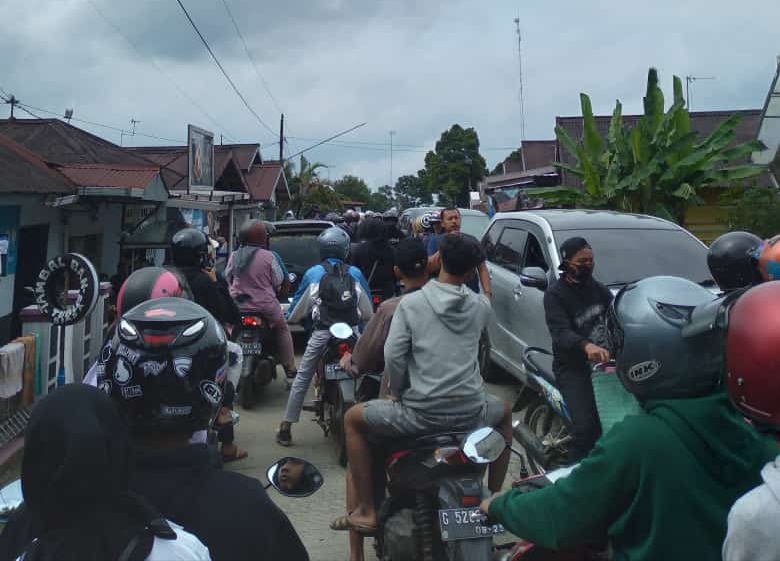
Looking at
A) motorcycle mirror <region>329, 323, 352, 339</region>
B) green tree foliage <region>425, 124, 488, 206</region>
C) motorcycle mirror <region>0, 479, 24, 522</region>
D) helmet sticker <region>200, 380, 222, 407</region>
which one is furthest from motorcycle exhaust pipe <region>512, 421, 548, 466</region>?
green tree foliage <region>425, 124, 488, 206</region>

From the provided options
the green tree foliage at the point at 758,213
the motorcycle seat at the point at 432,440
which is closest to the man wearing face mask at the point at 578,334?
the motorcycle seat at the point at 432,440

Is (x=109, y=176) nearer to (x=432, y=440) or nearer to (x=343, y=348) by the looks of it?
(x=343, y=348)

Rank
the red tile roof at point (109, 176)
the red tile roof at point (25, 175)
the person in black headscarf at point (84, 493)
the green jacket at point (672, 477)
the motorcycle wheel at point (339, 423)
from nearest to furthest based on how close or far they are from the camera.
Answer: the person in black headscarf at point (84, 493), the green jacket at point (672, 477), the motorcycle wheel at point (339, 423), the red tile roof at point (25, 175), the red tile roof at point (109, 176)

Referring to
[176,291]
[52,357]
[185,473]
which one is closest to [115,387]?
[185,473]

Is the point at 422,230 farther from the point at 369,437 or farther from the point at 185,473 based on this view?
the point at 185,473

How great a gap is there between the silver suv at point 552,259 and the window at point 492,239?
7.6 inches

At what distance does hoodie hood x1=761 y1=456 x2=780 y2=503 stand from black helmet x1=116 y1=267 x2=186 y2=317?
2823 mm

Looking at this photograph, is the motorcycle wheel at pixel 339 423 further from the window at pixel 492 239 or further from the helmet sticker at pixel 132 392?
the helmet sticker at pixel 132 392

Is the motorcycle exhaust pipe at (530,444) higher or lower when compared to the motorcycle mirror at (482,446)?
lower

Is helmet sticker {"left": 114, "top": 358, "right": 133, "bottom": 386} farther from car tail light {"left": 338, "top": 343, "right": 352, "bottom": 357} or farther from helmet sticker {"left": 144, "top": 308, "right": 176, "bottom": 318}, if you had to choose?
car tail light {"left": 338, "top": 343, "right": 352, "bottom": 357}

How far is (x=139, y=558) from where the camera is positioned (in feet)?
4.79

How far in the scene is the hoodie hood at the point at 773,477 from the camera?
5.23 feet

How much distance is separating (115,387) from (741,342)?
153 centimetres

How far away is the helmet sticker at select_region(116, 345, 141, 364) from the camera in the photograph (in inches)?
76.7
